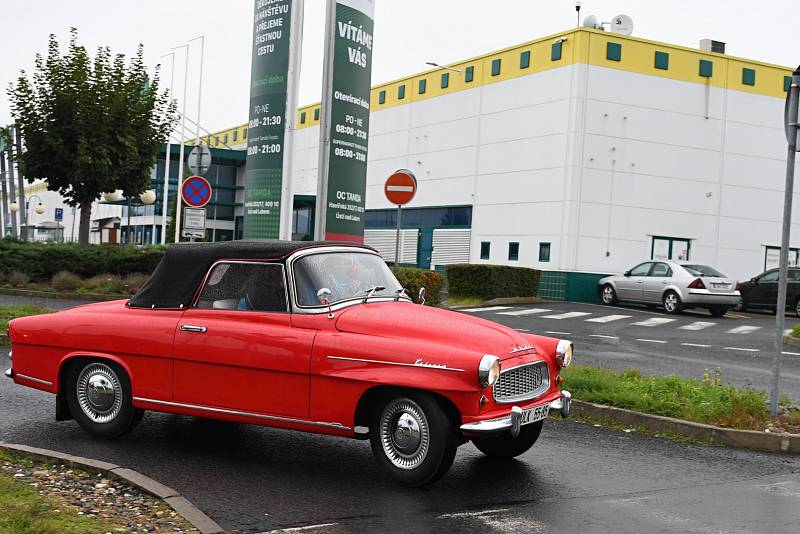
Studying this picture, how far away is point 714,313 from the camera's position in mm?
26578

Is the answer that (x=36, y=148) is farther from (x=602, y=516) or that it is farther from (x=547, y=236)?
(x=602, y=516)

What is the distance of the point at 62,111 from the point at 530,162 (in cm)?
1579

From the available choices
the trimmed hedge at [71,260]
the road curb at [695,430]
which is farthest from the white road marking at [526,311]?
the road curb at [695,430]

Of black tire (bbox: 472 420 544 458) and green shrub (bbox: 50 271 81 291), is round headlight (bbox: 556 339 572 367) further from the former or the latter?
green shrub (bbox: 50 271 81 291)

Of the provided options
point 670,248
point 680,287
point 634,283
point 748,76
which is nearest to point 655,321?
point 680,287

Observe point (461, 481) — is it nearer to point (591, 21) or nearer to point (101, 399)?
point (101, 399)

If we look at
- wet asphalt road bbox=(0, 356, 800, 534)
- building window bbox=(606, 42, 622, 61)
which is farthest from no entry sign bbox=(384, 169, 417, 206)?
building window bbox=(606, 42, 622, 61)

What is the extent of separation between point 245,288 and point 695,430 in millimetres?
4294

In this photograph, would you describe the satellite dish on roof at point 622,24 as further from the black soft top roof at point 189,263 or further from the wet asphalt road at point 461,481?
the black soft top roof at point 189,263

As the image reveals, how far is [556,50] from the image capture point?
105ft

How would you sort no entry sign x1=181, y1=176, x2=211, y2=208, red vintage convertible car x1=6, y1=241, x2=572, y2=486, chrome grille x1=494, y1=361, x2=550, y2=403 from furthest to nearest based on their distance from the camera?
no entry sign x1=181, y1=176, x2=211, y2=208 → chrome grille x1=494, y1=361, x2=550, y2=403 → red vintage convertible car x1=6, y1=241, x2=572, y2=486

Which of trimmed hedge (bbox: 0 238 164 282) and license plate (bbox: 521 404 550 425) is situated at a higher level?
trimmed hedge (bbox: 0 238 164 282)

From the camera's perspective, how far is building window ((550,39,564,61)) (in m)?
31.7

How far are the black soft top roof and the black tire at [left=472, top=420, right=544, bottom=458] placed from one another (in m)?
1.83
